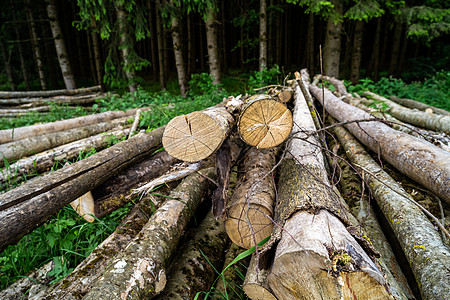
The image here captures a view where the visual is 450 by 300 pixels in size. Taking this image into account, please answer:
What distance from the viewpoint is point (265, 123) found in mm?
2049

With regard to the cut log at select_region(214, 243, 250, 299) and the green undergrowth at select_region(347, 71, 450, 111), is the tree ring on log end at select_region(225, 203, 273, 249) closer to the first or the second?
the cut log at select_region(214, 243, 250, 299)

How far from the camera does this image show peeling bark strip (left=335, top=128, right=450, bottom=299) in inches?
51.6

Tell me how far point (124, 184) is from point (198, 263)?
129 cm

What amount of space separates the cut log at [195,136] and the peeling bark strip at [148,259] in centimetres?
53

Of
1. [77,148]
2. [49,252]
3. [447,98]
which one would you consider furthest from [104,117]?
[447,98]

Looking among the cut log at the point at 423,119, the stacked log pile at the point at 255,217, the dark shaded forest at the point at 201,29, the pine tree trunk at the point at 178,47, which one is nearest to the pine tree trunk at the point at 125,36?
the dark shaded forest at the point at 201,29

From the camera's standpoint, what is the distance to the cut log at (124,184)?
2529mm

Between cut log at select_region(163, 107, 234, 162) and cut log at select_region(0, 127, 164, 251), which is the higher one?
cut log at select_region(163, 107, 234, 162)

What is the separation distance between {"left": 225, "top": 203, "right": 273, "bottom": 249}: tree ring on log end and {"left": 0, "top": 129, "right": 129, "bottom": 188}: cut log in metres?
2.75

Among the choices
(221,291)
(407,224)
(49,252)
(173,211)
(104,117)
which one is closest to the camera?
(407,224)

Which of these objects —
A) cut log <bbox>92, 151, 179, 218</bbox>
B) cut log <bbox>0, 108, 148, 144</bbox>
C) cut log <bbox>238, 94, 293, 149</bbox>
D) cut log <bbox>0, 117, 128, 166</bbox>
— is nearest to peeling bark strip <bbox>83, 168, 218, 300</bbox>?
cut log <bbox>92, 151, 179, 218</bbox>

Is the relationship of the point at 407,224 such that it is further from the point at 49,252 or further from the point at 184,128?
the point at 49,252

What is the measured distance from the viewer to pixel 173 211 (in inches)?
82.3

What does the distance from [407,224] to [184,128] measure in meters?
1.80
